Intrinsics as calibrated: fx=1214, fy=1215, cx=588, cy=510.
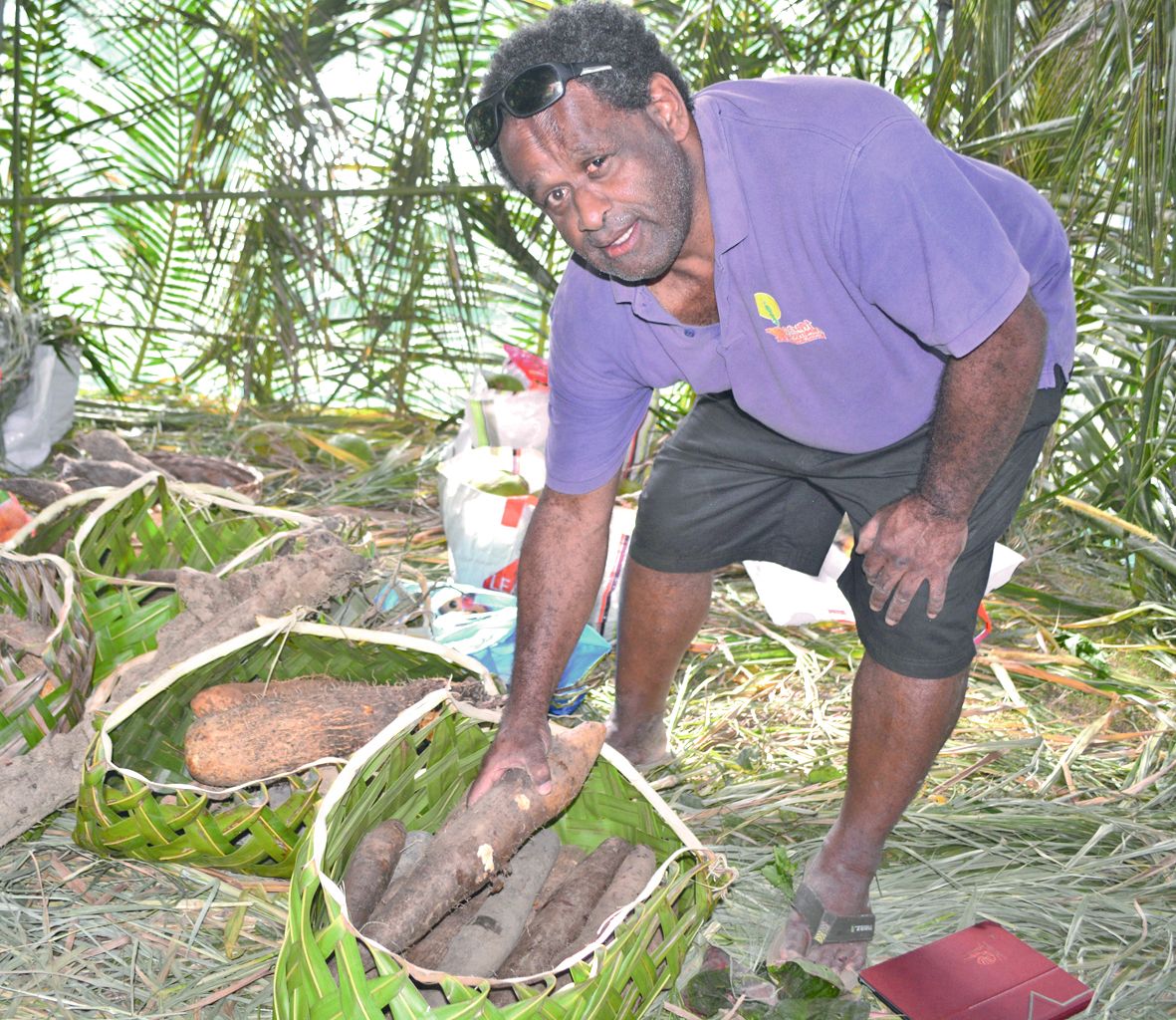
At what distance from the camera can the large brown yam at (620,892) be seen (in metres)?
1.71

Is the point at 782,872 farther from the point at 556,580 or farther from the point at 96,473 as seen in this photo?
the point at 96,473

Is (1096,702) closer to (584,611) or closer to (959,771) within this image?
(959,771)

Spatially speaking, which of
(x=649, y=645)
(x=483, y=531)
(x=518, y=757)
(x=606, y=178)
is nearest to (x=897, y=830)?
(x=649, y=645)

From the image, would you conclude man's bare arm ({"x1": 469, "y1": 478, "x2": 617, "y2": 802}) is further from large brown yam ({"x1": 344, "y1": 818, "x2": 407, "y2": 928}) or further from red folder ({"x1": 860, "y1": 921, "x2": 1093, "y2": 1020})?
red folder ({"x1": 860, "y1": 921, "x2": 1093, "y2": 1020})

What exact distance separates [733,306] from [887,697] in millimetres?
638

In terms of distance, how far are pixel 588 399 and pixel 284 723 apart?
69cm

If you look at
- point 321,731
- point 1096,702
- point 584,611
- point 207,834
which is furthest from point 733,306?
point 1096,702

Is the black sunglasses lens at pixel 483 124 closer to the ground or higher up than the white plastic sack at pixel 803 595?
higher up

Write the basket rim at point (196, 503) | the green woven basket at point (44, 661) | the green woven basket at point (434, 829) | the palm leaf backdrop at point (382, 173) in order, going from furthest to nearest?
the palm leaf backdrop at point (382, 173), the basket rim at point (196, 503), the green woven basket at point (44, 661), the green woven basket at point (434, 829)

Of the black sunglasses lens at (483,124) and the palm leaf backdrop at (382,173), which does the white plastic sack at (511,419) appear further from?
the black sunglasses lens at (483,124)

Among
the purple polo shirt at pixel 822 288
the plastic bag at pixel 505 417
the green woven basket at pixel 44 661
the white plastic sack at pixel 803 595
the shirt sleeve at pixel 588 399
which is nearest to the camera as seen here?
the purple polo shirt at pixel 822 288

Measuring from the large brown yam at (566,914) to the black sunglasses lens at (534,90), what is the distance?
1073 mm

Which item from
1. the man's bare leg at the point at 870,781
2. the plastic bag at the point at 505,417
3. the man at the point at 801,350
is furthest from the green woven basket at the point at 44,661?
the plastic bag at the point at 505,417

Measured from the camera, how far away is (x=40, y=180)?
448 centimetres
